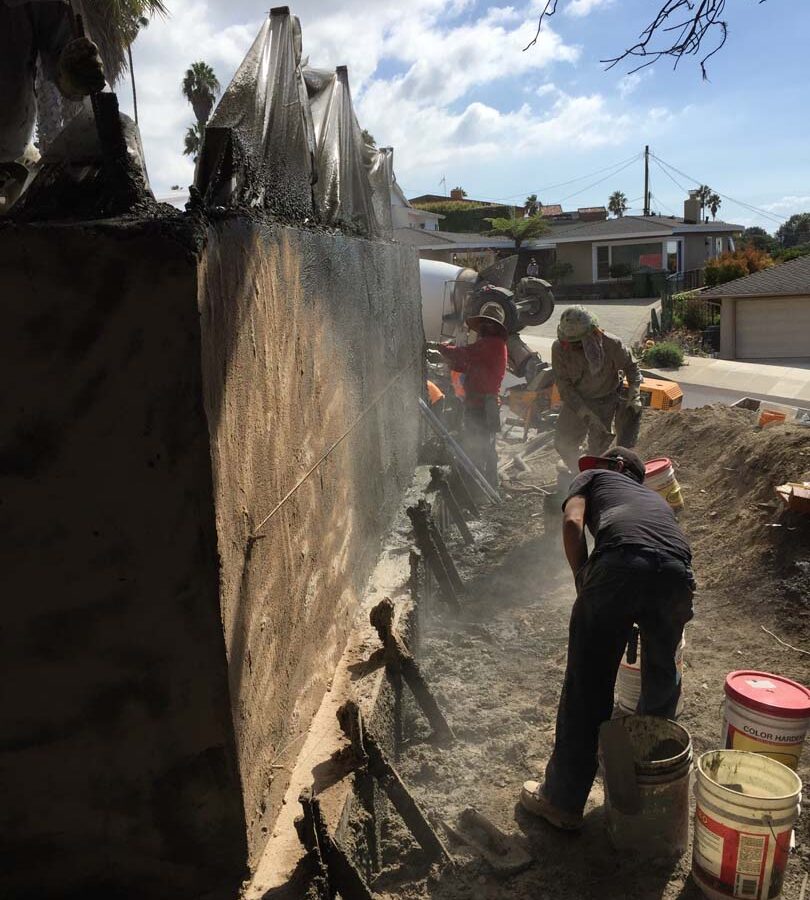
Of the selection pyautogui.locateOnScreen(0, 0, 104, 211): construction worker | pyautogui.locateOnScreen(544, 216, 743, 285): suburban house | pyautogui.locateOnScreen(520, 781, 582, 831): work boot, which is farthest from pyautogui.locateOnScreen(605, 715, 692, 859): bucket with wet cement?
pyautogui.locateOnScreen(544, 216, 743, 285): suburban house

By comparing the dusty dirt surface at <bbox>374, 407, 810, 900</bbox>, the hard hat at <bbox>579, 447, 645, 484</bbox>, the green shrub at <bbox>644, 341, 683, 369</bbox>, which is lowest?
the dusty dirt surface at <bbox>374, 407, 810, 900</bbox>

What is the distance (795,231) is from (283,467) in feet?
316

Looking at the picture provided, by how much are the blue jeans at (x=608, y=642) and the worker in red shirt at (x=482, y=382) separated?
5.89m

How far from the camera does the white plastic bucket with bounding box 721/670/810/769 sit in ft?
11.7

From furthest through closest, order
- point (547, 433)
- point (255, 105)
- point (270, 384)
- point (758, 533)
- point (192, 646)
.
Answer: point (547, 433) → point (758, 533) → point (255, 105) → point (270, 384) → point (192, 646)

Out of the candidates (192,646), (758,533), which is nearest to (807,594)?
(758,533)

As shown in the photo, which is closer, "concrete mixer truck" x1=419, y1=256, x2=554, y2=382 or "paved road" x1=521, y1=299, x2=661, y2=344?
"concrete mixer truck" x1=419, y1=256, x2=554, y2=382

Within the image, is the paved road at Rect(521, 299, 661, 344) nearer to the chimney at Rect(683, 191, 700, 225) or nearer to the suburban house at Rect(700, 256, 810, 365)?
the suburban house at Rect(700, 256, 810, 365)

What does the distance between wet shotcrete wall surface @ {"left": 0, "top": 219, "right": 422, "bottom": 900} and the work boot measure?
1392 mm

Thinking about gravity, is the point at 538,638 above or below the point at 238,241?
below

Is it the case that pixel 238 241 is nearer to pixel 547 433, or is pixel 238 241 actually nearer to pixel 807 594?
pixel 807 594

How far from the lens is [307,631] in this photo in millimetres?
3629

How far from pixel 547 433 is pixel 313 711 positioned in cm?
924

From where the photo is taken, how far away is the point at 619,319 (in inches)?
1235
